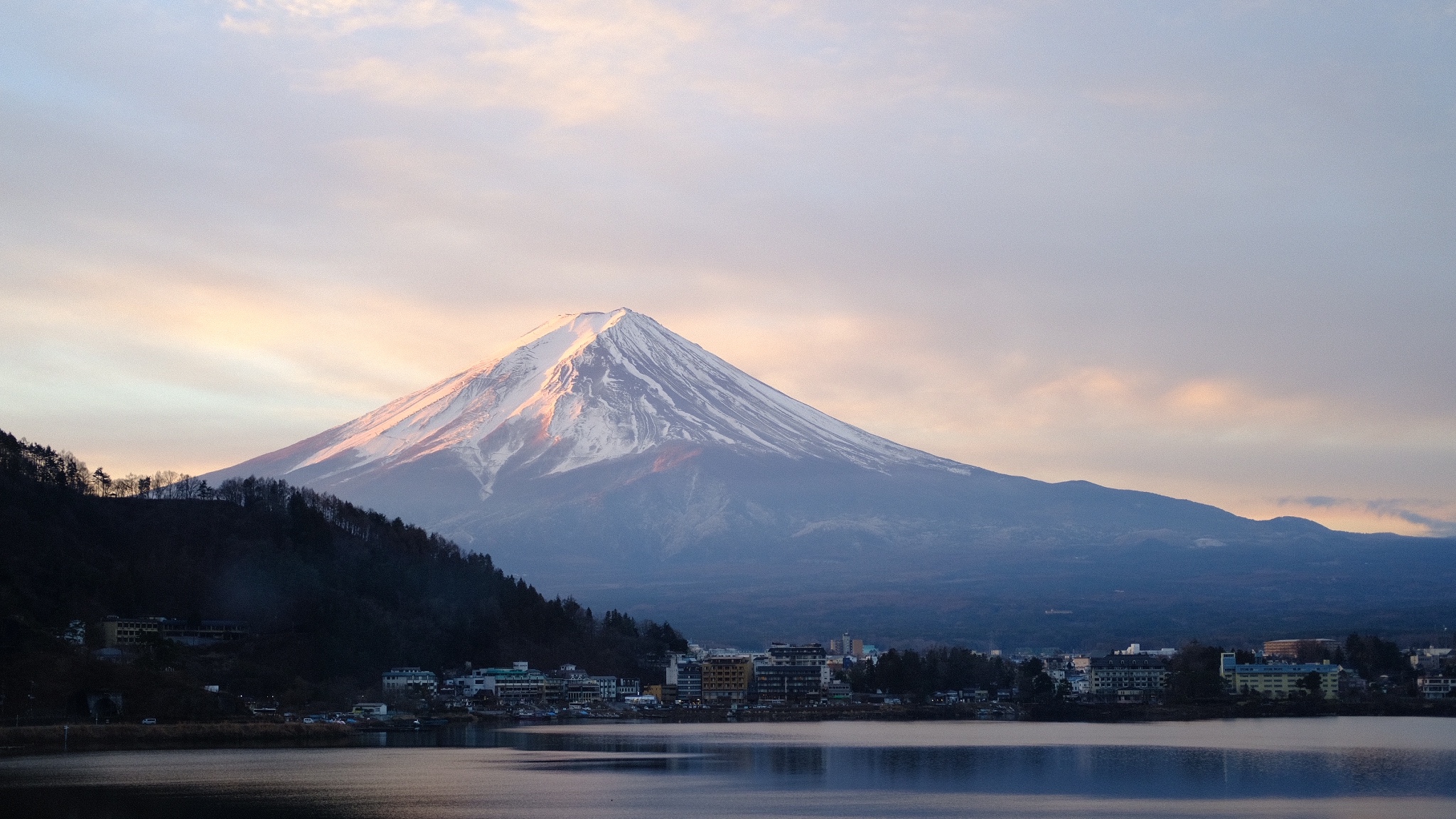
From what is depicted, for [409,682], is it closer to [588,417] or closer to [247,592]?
[247,592]

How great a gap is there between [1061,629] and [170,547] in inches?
2535

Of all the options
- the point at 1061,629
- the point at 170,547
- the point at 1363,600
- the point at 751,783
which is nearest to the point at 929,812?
the point at 751,783

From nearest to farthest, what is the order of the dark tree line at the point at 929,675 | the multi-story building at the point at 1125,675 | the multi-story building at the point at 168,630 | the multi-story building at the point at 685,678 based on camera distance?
the multi-story building at the point at 168,630 → the dark tree line at the point at 929,675 → the multi-story building at the point at 1125,675 → the multi-story building at the point at 685,678

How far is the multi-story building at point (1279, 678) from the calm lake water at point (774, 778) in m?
17.5

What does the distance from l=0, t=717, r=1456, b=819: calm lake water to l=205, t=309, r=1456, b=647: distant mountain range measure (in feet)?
206

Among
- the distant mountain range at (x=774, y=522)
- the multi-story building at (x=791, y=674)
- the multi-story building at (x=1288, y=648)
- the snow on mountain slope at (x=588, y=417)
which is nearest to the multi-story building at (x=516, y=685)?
the multi-story building at (x=791, y=674)

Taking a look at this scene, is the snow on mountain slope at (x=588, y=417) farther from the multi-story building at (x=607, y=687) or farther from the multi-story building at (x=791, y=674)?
the multi-story building at (x=607, y=687)

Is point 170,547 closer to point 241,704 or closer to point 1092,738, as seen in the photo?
point 241,704

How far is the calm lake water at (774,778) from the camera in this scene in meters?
26.2

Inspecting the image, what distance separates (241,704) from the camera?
46.3 m

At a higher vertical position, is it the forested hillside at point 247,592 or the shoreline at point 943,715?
the forested hillside at point 247,592

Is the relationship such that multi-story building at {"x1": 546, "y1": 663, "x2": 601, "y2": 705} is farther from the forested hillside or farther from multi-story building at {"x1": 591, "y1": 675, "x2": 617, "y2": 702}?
the forested hillside

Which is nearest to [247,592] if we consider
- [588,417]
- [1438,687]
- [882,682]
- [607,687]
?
[607,687]

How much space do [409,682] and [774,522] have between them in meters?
94.6
